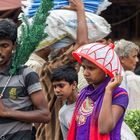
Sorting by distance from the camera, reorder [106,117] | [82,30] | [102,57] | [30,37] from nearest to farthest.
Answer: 1. [106,117]
2. [102,57]
3. [30,37]
4. [82,30]

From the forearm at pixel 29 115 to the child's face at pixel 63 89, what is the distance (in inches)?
32.2

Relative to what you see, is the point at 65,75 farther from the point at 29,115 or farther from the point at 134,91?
the point at 134,91

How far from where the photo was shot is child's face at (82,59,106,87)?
466 centimetres

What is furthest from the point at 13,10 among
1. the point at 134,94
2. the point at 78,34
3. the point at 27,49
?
the point at 27,49

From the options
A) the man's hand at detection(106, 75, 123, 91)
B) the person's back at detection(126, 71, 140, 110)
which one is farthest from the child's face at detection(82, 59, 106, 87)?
the person's back at detection(126, 71, 140, 110)

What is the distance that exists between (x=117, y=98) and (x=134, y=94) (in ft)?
8.12

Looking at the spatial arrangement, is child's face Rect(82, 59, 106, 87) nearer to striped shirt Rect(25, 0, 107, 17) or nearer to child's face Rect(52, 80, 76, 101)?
child's face Rect(52, 80, 76, 101)

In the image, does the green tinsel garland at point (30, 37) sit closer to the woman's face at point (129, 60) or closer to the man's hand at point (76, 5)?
the man's hand at point (76, 5)

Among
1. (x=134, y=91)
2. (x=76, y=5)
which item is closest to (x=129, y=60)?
(x=134, y=91)

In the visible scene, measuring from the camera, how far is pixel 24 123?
460 centimetres

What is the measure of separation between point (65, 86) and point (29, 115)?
1.03m

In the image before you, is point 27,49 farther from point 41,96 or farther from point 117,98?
point 117,98

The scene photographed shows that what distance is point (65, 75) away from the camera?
552cm

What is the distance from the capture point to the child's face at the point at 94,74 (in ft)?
15.3
